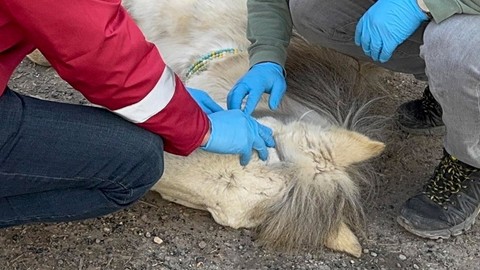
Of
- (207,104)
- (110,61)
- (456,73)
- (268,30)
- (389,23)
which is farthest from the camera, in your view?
(268,30)

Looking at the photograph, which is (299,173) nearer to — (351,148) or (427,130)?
(351,148)

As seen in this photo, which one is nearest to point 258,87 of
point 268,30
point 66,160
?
point 268,30

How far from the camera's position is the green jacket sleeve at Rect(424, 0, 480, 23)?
6.59ft

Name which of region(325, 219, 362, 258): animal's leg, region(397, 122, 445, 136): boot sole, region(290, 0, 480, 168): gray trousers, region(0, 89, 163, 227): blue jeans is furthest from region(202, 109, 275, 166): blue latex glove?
region(397, 122, 445, 136): boot sole

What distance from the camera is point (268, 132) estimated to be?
87.7 inches

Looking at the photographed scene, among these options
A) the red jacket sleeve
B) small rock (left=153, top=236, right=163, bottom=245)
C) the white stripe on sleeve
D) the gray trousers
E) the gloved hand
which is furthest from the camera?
small rock (left=153, top=236, right=163, bottom=245)

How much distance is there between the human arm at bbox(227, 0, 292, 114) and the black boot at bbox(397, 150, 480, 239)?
1.91ft

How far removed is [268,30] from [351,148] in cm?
54

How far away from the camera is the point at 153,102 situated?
1.79 metres

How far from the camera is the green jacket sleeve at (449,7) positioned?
2010 mm

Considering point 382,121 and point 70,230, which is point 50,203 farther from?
point 382,121

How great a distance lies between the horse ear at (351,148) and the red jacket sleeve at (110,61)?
0.49 m

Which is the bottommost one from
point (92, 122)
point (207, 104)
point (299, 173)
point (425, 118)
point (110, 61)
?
point (425, 118)

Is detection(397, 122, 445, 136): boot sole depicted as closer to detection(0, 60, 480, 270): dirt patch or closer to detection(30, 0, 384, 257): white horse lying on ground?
detection(0, 60, 480, 270): dirt patch
